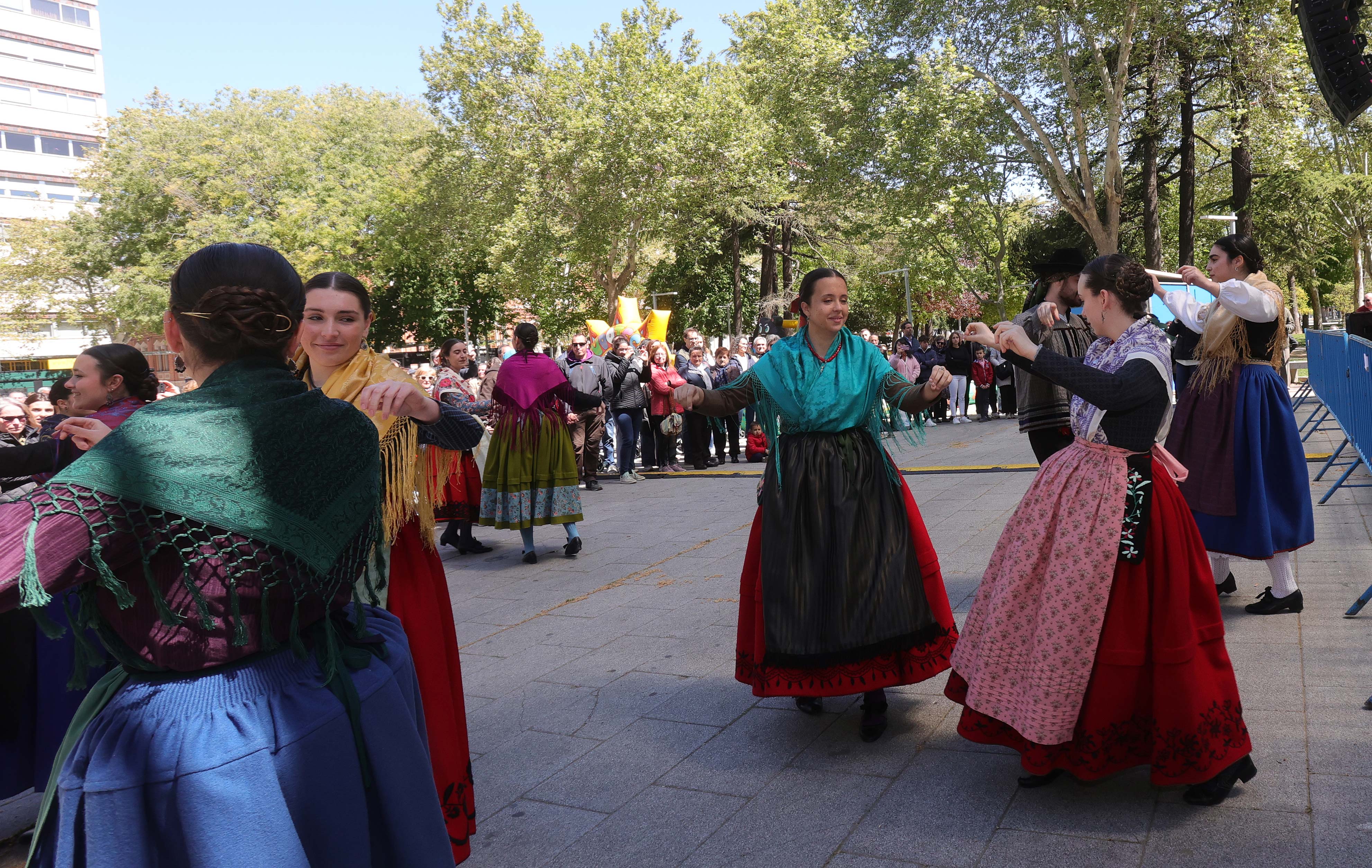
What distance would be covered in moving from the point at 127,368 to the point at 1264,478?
5.03m

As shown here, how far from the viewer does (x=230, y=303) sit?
1725mm

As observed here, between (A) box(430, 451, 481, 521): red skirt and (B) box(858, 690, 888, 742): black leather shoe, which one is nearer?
(B) box(858, 690, 888, 742): black leather shoe

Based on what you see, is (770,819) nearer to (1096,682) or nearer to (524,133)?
(1096,682)

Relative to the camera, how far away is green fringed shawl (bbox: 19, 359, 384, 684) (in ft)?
5.05

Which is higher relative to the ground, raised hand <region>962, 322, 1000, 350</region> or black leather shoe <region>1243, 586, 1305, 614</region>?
raised hand <region>962, 322, 1000, 350</region>

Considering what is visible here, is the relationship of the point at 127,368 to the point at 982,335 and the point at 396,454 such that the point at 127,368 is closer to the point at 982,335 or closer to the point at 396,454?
the point at 396,454

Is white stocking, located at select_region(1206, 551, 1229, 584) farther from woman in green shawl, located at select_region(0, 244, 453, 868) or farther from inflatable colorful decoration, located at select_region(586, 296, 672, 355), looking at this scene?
inflatable colorful decoration, located at select_region(586, 296, 672, 355)

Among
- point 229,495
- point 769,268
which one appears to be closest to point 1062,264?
point 229,495

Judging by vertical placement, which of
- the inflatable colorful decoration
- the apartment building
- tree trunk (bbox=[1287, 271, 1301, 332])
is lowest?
the inflatable colorful decoration

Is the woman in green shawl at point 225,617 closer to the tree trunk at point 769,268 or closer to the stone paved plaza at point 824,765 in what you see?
the stone paved plaza at point 824,765

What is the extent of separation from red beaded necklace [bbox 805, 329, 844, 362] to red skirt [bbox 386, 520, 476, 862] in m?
1.76

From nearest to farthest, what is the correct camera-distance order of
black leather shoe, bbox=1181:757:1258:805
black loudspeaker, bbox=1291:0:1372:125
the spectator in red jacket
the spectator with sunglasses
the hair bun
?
black leather shoe, bbox=1181:757:1258:805 → the hair bun → black loudspeaker, bbox=1291:0:1372:125 → the spectator with sunglasses → the spectator in red jacket

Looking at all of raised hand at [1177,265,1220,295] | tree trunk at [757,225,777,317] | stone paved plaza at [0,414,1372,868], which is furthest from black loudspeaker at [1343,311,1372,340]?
tree trunk at [757,225,777,317]

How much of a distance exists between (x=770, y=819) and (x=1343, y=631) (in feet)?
10.1
